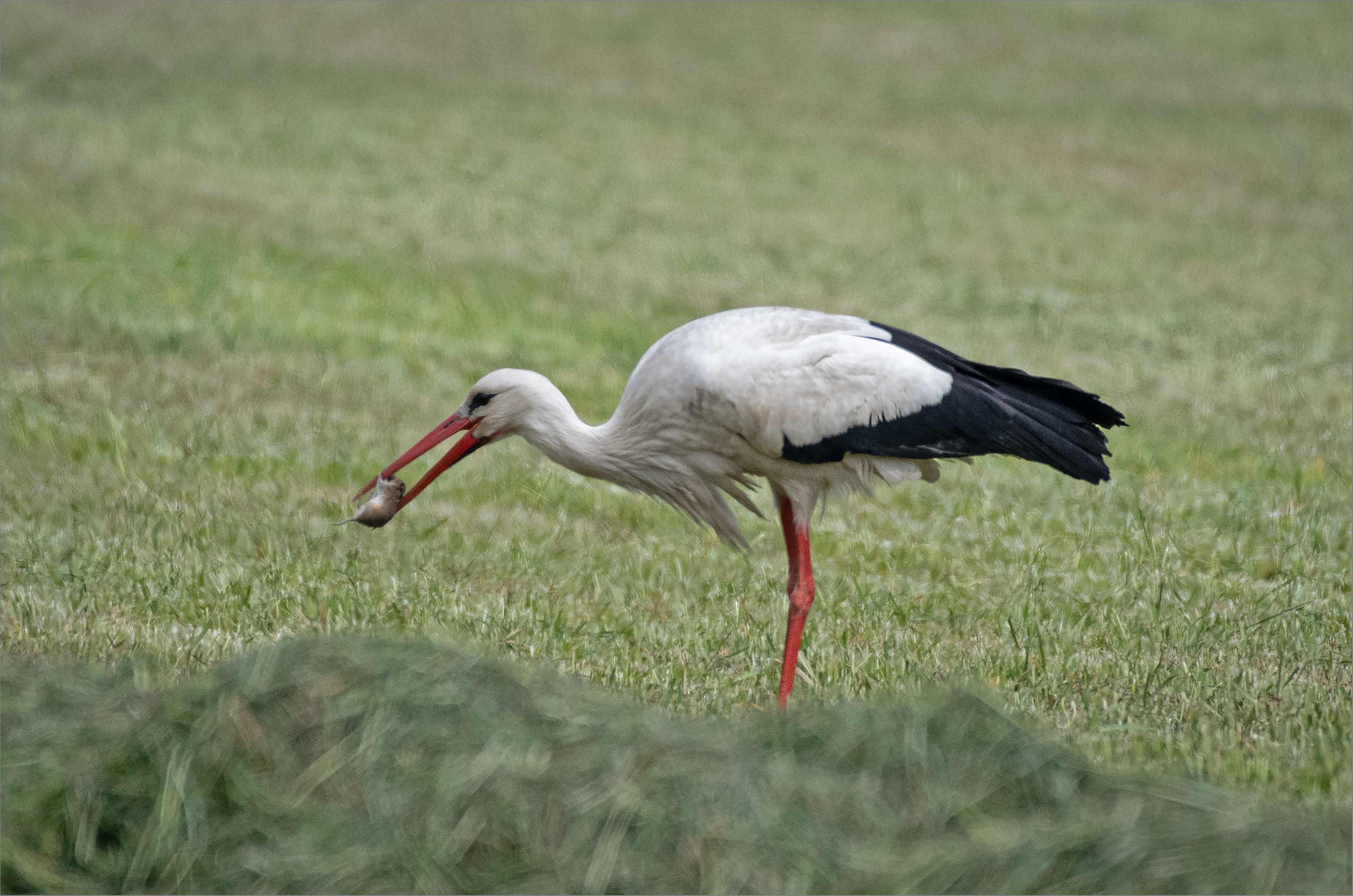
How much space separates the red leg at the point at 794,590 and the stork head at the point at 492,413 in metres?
0.94

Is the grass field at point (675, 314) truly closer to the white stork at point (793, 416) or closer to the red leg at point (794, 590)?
the red leg at point (794, 590)

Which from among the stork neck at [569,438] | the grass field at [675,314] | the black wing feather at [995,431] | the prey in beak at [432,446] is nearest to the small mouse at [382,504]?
the prey in beak at [432,446]

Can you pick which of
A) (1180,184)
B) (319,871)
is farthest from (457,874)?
(1180,184)

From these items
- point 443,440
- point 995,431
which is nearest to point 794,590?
point 995,431

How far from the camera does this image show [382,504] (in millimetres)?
5062

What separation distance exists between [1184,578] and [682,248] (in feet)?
24.5

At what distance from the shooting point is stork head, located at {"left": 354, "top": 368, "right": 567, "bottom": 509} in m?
4.95

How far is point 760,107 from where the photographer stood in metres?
19.3

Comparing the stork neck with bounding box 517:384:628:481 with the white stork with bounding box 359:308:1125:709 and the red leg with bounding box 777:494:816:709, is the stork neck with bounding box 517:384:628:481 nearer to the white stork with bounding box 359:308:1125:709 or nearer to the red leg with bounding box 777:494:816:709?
the white stork with bounding box 359:308:1125:709

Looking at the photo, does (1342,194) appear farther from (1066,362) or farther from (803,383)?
(803,383)

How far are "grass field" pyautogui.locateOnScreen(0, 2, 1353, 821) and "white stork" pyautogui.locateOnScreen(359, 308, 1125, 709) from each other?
1.94 ft

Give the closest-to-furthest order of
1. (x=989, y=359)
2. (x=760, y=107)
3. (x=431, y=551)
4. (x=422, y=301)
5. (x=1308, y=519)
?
1. (x=431, y=551)
2. (x=1308, y=519)
3. (x=989, y=359)
4. (x=422, y=301)
5. (x=760, y=107)

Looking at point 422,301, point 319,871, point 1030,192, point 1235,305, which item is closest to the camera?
point 319,871

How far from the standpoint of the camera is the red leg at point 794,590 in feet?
15.2
